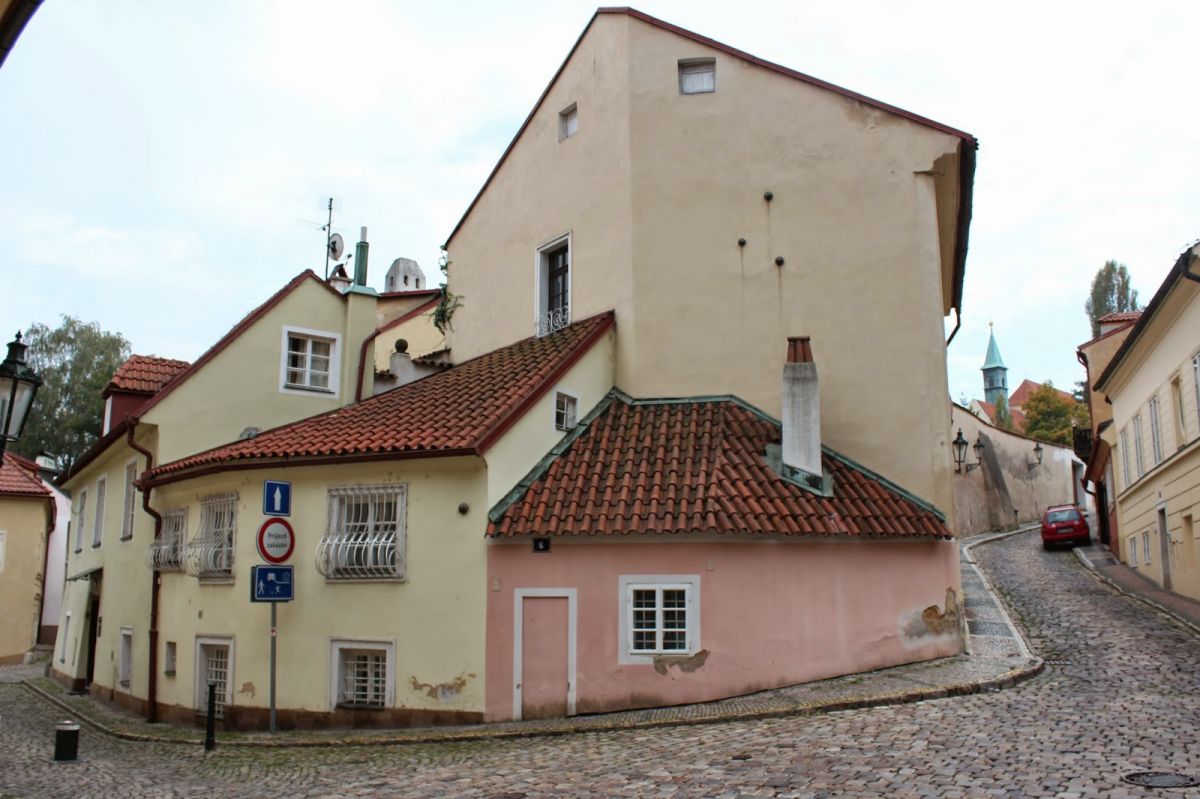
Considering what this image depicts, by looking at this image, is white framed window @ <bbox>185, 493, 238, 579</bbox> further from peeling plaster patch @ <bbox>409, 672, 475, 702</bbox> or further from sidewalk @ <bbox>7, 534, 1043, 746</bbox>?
peeling plaster patch @ <bbox>409, 672, 475, 702</bbox>

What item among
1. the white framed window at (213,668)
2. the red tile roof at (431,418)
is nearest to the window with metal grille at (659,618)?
the red tile roof at (431,418)

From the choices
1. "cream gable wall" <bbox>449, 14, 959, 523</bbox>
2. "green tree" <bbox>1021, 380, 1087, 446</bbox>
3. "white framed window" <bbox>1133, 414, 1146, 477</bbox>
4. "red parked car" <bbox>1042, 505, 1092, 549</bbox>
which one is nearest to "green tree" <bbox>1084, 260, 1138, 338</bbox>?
"green tree" <bbox>1021, 380, 1087, 446</bbox>

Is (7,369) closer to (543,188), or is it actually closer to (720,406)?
(720,406)

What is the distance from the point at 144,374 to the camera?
2059 centimetres

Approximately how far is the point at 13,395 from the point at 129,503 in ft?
37.3

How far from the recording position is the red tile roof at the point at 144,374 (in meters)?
20.2

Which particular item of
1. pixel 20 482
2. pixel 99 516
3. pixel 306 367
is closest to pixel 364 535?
pixel 306 367

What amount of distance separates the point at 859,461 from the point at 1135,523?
14356 mm

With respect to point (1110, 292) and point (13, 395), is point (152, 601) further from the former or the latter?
point (1110, 292)

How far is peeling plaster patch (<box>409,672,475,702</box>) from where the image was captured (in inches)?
544

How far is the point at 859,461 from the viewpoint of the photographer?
17.0m

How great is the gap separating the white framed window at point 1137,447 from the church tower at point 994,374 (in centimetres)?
8417

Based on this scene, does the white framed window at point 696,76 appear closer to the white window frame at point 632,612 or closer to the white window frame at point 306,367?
the white window frame at point 306,367

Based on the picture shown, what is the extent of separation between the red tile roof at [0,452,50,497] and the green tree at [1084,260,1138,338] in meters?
65.8
